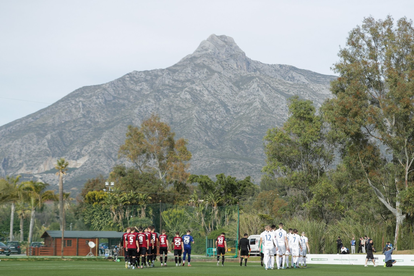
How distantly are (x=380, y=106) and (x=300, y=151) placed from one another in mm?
16689

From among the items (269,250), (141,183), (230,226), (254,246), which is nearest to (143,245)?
(269,250)

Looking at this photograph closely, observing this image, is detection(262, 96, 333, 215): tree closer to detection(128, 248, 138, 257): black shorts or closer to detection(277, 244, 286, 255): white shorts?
detection(277, 244, 286, 255): white shorts

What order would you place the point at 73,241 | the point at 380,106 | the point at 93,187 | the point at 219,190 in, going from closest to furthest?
the point at 380,106
the point at 73,241
the point at 219,190
the point at 93,187

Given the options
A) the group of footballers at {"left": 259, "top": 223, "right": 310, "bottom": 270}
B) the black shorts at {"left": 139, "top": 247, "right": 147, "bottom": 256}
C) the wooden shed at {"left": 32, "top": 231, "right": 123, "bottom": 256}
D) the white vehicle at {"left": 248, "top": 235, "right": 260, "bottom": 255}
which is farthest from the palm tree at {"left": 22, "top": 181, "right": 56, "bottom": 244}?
the group of footballers at {"left": 259, "top": 223, "right": 310, "bottom": 270}

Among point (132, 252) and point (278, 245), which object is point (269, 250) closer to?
point (278, 245)

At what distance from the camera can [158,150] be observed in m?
78.6

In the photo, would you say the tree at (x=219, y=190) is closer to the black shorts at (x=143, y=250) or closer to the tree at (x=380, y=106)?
the tree at (x=380, y=106)

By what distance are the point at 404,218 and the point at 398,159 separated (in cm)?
516

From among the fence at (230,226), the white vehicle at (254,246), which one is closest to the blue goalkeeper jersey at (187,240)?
the fence at (230,226)

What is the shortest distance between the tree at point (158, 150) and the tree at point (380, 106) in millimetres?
35387

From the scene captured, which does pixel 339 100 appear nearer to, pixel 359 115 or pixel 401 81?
pixel 359 115

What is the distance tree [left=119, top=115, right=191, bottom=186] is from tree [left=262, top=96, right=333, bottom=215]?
69.7ft

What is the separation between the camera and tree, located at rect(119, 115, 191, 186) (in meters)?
77.6

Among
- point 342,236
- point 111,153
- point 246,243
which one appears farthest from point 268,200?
point 111,153
